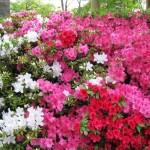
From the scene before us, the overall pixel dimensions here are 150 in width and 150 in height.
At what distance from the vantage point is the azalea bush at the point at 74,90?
3.36m

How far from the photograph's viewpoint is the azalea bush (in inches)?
132

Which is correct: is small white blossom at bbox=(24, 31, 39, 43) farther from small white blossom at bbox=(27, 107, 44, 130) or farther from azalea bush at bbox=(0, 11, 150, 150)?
small white blossom at bbox=(27, 107, 44, 130)

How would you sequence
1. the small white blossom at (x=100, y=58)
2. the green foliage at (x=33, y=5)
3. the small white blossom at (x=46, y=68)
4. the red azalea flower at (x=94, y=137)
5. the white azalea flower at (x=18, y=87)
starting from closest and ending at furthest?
1. the red azalea flower at (x=94, y=137)
2. the white azalea flower at (x=18, y=87)
3. the small white blossom at (x=46, y=68)
4. the small white blossom at (x=100, y=58)
5. the green foliage at (x=33, y=5)

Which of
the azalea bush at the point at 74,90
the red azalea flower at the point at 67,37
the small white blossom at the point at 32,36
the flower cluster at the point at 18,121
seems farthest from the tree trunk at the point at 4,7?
the flower cluster at the point at 18,121

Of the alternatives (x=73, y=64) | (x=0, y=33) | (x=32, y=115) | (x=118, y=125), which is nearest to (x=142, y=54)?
(x=73, y=64)

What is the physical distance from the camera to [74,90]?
3850 millimetres

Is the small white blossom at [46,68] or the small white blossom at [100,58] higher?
the small white blossom at [100,58]

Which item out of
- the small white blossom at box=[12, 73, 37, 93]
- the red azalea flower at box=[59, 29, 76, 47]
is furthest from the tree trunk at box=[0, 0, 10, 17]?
the small white blossom at box=[12, 73, 37, 93]

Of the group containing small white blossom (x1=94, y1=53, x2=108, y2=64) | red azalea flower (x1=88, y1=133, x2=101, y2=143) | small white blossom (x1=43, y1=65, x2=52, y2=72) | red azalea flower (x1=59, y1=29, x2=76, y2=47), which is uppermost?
red azalea flower (x1=59, y1=29, x2=76, y2=47)

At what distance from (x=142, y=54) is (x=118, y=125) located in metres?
0.98

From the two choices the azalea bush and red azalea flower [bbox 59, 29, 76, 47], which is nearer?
the azalea bush

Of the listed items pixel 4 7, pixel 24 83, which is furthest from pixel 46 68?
pixel 4 7

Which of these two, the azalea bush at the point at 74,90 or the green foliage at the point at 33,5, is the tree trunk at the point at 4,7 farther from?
the green foliage at the point at 33,5

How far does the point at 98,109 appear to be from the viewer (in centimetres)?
337
